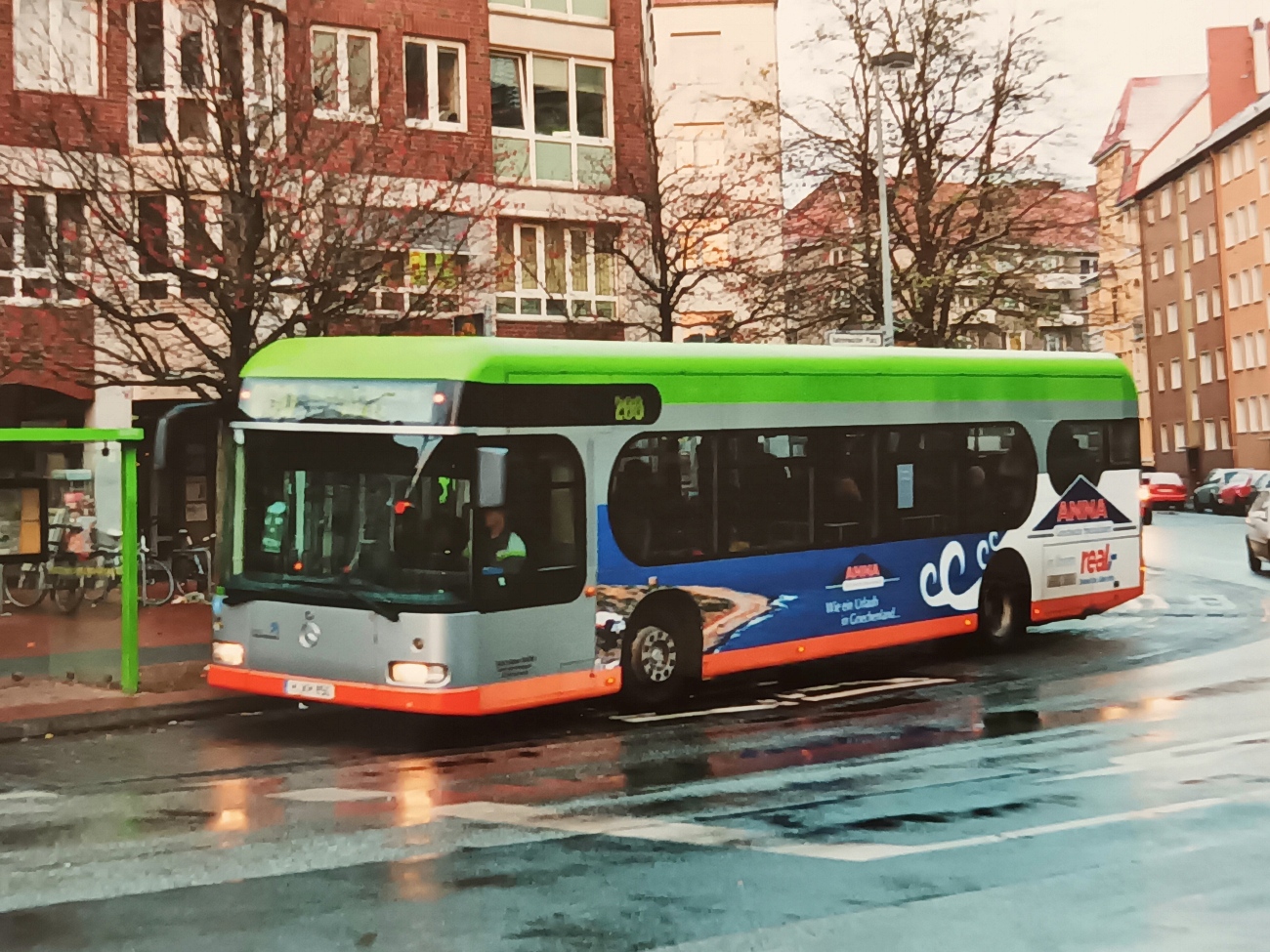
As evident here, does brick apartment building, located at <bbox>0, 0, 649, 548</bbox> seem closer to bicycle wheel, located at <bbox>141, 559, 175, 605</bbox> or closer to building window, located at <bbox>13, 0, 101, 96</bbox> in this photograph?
building window, located at <bbox>13, 0, 101, 96</bbox>

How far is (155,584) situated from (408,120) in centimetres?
1069

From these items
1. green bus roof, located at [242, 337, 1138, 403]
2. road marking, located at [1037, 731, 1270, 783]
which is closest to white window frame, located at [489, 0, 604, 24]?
green bus roof, located at [242, 337, 1138, 403]

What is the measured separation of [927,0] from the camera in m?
38.5

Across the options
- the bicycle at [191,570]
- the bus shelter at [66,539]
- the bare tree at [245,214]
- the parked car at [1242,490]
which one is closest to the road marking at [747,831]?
the bus shelter at [66,539]

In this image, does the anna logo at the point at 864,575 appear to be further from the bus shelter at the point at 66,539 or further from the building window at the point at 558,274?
the building window at the point at 558,274

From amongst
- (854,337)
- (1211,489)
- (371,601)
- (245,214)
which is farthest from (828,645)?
(1211,489)

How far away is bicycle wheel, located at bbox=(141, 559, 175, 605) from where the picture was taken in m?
22.8

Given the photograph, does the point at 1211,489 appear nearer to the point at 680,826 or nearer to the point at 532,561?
the point at 532,561

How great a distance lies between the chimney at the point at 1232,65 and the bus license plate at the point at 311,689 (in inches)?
3118

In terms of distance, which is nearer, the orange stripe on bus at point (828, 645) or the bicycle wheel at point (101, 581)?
the orange stripe on bus at point (828, 645)

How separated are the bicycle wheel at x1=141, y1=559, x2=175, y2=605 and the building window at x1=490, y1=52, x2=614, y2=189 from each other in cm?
1133

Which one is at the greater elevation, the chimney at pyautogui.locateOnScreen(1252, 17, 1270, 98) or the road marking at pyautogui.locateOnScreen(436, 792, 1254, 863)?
the chimney at pyautogui.locateOnScreen(1252, 17, 1270, 98)

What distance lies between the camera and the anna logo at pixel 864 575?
15312 mm

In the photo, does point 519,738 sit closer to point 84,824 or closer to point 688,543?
point 688,543
